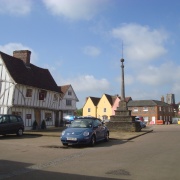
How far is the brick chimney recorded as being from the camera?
34500 millimetres

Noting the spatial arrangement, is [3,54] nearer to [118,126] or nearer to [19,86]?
[19,86]

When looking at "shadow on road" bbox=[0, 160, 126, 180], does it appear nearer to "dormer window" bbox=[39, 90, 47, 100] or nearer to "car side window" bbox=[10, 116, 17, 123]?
"car side window" bbox=[10, 116, 17, 123]

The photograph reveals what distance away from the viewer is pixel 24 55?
113 ft

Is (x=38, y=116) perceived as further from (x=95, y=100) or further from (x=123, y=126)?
(x=95, y=100)

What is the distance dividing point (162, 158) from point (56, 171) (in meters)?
4.42

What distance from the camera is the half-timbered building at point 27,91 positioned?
2956 cm

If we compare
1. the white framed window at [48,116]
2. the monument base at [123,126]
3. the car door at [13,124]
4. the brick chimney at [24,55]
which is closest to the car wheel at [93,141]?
the car door at [13,124]

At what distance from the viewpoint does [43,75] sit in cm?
3762

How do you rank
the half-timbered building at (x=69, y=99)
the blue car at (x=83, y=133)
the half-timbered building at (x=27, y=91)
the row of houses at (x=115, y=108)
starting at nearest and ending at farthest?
1. the blue car at (x=83, y=133)
2. the half-timbered building at (x=27, y=91)
3. the half-timbered building at (x=69, y=99)
4. the row of houses at (x=115, y=108)

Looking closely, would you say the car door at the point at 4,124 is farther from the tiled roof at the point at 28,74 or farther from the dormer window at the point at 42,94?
the dormer window at the point at 42,94

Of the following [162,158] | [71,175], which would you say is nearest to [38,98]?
[162,158]

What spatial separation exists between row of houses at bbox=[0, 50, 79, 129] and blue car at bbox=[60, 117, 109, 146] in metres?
14.5

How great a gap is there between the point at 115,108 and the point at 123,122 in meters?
49.7

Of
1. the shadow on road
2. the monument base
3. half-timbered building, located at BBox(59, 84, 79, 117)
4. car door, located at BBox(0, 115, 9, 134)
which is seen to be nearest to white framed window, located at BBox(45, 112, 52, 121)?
the monument base
